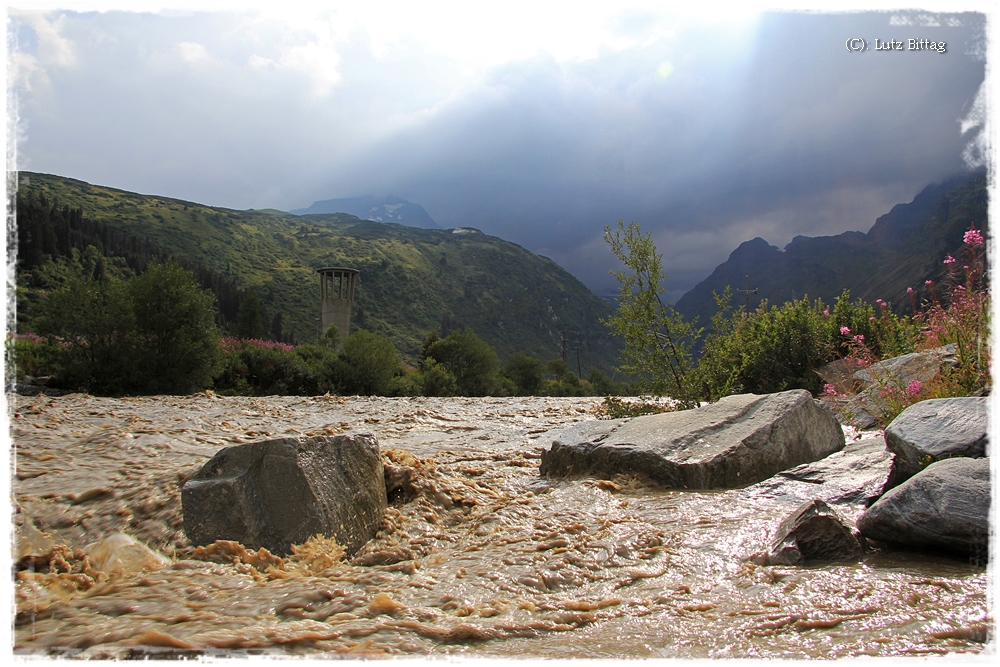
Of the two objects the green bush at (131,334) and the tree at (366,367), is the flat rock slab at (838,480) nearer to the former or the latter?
the green bush at (131,334)

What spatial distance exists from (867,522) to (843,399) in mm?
5026

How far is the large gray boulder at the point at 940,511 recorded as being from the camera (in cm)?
224

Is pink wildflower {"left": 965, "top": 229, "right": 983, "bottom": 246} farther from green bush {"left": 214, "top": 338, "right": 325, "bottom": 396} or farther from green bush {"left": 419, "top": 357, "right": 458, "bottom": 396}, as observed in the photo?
green bush {"left": 419, "top": 357, "right": 458, "bottom": 396}

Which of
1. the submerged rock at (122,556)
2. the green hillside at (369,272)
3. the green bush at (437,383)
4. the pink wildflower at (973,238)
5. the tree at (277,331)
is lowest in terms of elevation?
the green bush at (437,383)

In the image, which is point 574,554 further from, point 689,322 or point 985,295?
point 689,322

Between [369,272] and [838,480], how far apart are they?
95.0 metres

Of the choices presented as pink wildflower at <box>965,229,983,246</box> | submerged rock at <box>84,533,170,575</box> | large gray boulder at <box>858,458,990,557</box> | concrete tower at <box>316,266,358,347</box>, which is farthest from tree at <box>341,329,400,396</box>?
large gray boulder at <box>858,458,990,557</box>

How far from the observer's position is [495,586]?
2.33 meters

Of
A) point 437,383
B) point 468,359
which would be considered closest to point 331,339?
point 468,359

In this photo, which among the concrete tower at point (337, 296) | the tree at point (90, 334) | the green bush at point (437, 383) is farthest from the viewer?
the concrete tower at point (337, 296)

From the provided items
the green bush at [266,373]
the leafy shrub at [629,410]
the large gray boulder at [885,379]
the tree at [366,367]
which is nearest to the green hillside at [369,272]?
the green bush at [266,373]

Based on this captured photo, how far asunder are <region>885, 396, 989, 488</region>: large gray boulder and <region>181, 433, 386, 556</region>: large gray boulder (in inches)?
125

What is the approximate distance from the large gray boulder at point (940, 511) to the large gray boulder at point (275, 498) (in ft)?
8.84

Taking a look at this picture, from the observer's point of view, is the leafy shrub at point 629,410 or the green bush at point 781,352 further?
the green bush at point 781,352
